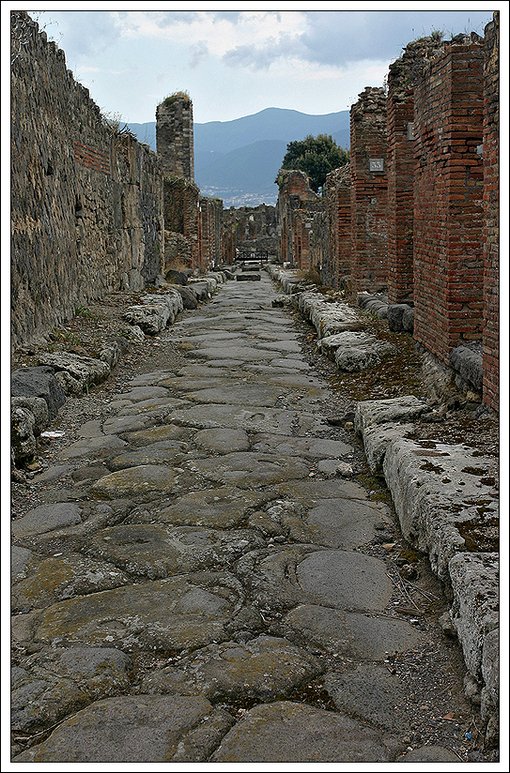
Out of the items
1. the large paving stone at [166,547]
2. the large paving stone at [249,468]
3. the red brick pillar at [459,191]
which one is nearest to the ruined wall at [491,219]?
the red brick pillar at [459,191]

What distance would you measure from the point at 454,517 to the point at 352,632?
0.64 metres

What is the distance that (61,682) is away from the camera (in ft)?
8.52

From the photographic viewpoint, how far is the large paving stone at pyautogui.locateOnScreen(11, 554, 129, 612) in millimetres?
3234

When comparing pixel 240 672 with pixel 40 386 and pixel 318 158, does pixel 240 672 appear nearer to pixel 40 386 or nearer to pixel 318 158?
pixel 40 386

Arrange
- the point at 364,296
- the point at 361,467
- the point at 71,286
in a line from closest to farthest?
the point at 361,467, the point at 71,286, the point at 364,296

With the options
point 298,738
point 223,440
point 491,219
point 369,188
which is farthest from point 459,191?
point 369,188

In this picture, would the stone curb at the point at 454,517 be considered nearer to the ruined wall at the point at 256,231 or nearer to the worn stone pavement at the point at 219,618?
the worn stone pavement at the point at 219,618

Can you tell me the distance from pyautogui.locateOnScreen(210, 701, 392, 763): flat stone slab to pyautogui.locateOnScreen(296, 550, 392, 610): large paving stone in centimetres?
77

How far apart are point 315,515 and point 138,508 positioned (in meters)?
0.90

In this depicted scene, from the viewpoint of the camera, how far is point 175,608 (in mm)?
3104

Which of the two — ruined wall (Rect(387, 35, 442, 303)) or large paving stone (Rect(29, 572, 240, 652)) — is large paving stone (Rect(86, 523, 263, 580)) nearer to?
large paving stone (Rect(29, 572, 240, 652))

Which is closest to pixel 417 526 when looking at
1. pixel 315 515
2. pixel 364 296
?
pixel 315 515

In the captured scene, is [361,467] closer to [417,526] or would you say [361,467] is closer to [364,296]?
[417,526]

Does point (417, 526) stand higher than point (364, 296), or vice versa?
point (364, 296)
